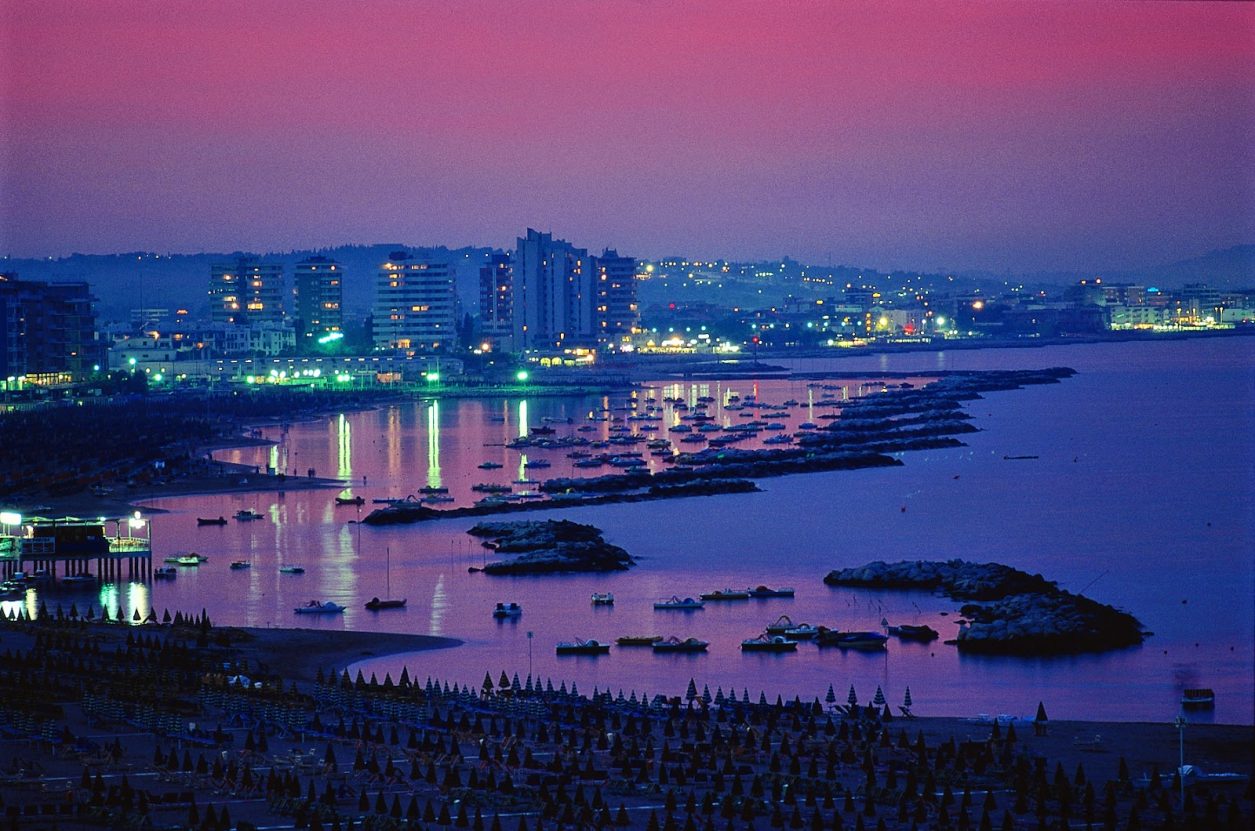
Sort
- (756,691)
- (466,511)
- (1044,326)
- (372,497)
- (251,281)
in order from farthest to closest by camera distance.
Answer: (1044,326), (251,281), (372,497), (466,511), (756,691)

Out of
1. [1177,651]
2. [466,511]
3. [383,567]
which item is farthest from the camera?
[466,511]

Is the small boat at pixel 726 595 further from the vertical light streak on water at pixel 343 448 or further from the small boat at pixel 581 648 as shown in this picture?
the vertical light streak on water at pixel 343 448

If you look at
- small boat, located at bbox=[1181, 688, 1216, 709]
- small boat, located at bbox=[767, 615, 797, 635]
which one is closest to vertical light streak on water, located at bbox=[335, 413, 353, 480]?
small boat, located at bbox=[767, 615, 797, 635]

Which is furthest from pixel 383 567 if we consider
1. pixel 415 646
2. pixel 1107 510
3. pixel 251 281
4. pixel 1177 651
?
pixel 251 281

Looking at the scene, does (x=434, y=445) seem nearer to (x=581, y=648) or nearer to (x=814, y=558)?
(x=814, y=558)

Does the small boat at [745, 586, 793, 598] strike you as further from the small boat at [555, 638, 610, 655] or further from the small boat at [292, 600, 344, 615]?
the small boat at [292, 600, 344, 615]

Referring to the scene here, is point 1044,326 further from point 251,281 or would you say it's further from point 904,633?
point 904,633

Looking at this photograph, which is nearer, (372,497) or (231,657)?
(231,657)

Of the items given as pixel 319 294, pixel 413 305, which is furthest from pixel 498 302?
pixel 413 305
